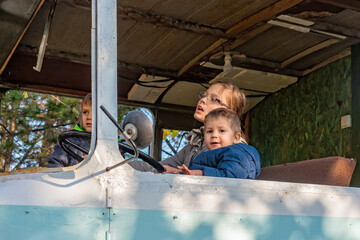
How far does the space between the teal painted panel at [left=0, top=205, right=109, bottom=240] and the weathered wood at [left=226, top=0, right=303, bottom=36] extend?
240cm

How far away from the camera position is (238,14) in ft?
12.0

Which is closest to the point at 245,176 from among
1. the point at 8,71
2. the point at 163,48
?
the point at 163,48

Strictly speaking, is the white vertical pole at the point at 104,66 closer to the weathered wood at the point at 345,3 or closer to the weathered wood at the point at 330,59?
the weathered wood at the point at 345,3

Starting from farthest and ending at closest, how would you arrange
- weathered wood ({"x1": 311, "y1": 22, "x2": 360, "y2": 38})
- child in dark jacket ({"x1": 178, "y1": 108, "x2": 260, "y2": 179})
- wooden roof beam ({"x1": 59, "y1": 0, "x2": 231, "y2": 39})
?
weathered wood ({"x1": 311, "y1": 22, "x2": 360, "y2": 38}) → wooden roof beam ({"x1": 59, "y1": 0, "x2": 231, "y2": 39}) → child in dark jacket ({"x1": 178, "y1": 108, "x2": 260, "y2": 179})

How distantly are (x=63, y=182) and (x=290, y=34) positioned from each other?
9.44ft

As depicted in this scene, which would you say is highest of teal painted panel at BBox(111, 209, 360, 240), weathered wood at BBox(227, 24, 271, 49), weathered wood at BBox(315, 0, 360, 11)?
weathered wood at BBox(315, 0, 360, 11)

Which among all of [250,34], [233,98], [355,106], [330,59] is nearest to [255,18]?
[250,34]

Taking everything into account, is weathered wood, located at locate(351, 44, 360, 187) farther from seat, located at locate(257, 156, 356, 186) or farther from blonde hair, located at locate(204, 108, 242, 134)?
blonde hair, located at locate(204, 108, 242, 134)

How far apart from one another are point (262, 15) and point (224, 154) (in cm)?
164

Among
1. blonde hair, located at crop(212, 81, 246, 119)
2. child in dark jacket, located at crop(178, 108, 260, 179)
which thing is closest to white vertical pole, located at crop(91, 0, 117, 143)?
child in dark jacket, located at crop(178, 108, 260, 179)

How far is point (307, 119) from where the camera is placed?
181 inches

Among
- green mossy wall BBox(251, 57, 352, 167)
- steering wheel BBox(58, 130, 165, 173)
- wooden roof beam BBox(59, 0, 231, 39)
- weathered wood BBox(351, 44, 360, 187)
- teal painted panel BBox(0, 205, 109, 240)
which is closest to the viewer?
teal painted panel BBox(0, 205, 109, 240)

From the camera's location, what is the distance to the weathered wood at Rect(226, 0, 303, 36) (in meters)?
3.56

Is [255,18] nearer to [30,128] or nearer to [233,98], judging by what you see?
[233,98]
